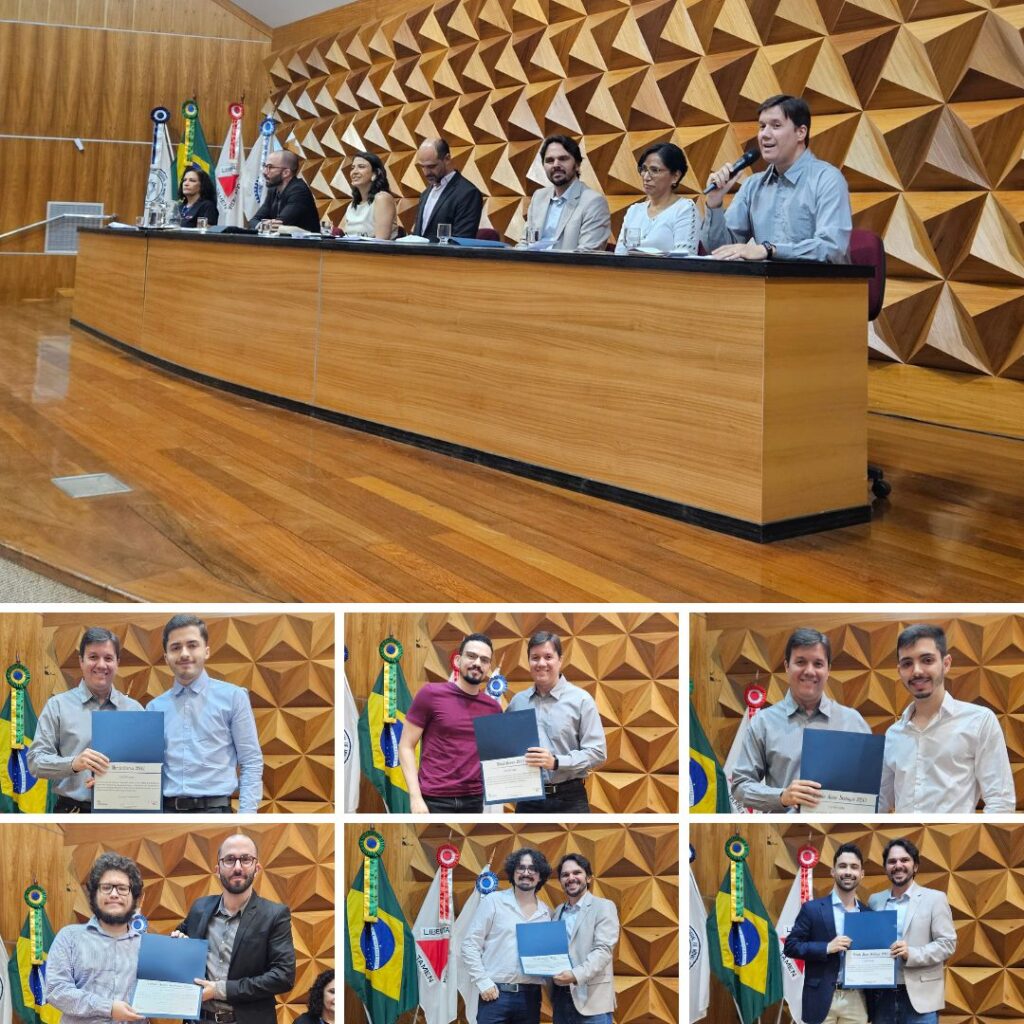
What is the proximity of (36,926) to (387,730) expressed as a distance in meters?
0.87

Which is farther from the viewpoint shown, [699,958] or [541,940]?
[699,958]

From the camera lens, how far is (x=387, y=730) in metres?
2.73

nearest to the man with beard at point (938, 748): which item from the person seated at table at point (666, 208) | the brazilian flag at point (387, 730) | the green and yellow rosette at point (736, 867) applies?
the green and yellow rosette at point (736, 867)

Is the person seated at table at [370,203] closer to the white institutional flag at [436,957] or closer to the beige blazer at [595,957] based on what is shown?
the white institutional flag at [436,957]

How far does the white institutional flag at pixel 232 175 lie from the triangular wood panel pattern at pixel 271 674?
28.2ft

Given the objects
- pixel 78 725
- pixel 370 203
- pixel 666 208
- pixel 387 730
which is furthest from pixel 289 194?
pixel 78 725

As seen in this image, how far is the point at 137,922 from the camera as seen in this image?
2.54 m

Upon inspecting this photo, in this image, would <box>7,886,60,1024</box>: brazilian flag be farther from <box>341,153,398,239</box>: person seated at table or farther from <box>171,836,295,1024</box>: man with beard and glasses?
<box>341,153,398,239</box>: person seated at table

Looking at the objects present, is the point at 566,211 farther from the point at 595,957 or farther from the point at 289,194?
the point at 595,957

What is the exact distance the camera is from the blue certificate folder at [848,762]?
233 cm

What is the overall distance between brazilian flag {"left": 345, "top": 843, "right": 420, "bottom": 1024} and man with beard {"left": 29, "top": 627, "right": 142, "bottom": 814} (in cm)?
68

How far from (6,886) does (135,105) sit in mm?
10230

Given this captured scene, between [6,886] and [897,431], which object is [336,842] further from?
[897,431]

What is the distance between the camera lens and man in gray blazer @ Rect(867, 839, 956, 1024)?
2492 mm
